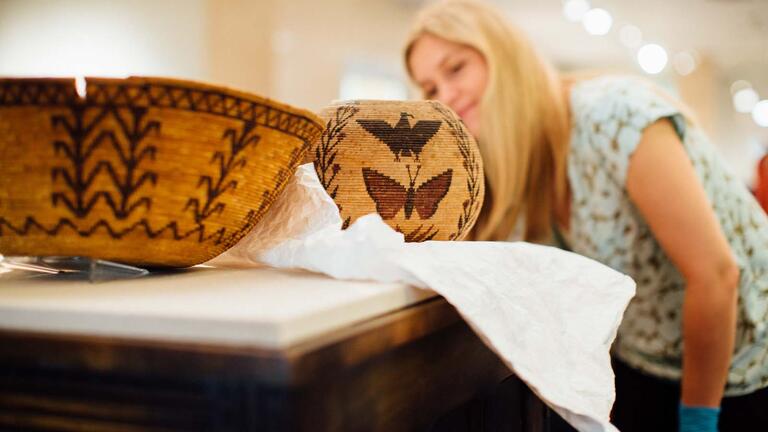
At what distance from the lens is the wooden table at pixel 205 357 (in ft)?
0.94

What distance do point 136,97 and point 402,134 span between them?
0.77ft

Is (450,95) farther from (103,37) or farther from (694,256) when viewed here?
(103,37)

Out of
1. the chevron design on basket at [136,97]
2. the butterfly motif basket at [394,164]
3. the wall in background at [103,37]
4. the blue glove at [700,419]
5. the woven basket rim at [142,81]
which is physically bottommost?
the blue glove at [700,419]

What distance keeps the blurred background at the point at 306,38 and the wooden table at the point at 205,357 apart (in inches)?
75.4

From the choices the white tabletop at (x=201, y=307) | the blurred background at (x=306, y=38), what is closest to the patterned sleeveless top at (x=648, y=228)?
the white tabletop at (x=201, y=307)

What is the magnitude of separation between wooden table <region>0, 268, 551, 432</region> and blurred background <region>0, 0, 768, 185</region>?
6.28ft

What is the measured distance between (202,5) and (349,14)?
5.68 feet

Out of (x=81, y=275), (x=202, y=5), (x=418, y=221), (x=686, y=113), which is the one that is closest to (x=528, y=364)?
(x=418, y=221)

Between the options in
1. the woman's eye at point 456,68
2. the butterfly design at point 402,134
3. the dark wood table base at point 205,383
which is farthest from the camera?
Result: the woman's eye at point 456,68

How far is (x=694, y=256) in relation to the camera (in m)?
0.94

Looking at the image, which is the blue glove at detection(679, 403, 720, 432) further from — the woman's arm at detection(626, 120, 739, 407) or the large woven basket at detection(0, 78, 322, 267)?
the large woven basket at detection(0, 78, 322, 267)

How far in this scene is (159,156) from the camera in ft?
1.31

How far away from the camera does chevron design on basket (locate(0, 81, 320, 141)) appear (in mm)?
374

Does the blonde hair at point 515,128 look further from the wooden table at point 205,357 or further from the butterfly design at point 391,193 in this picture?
the wooden table at point 205,357
